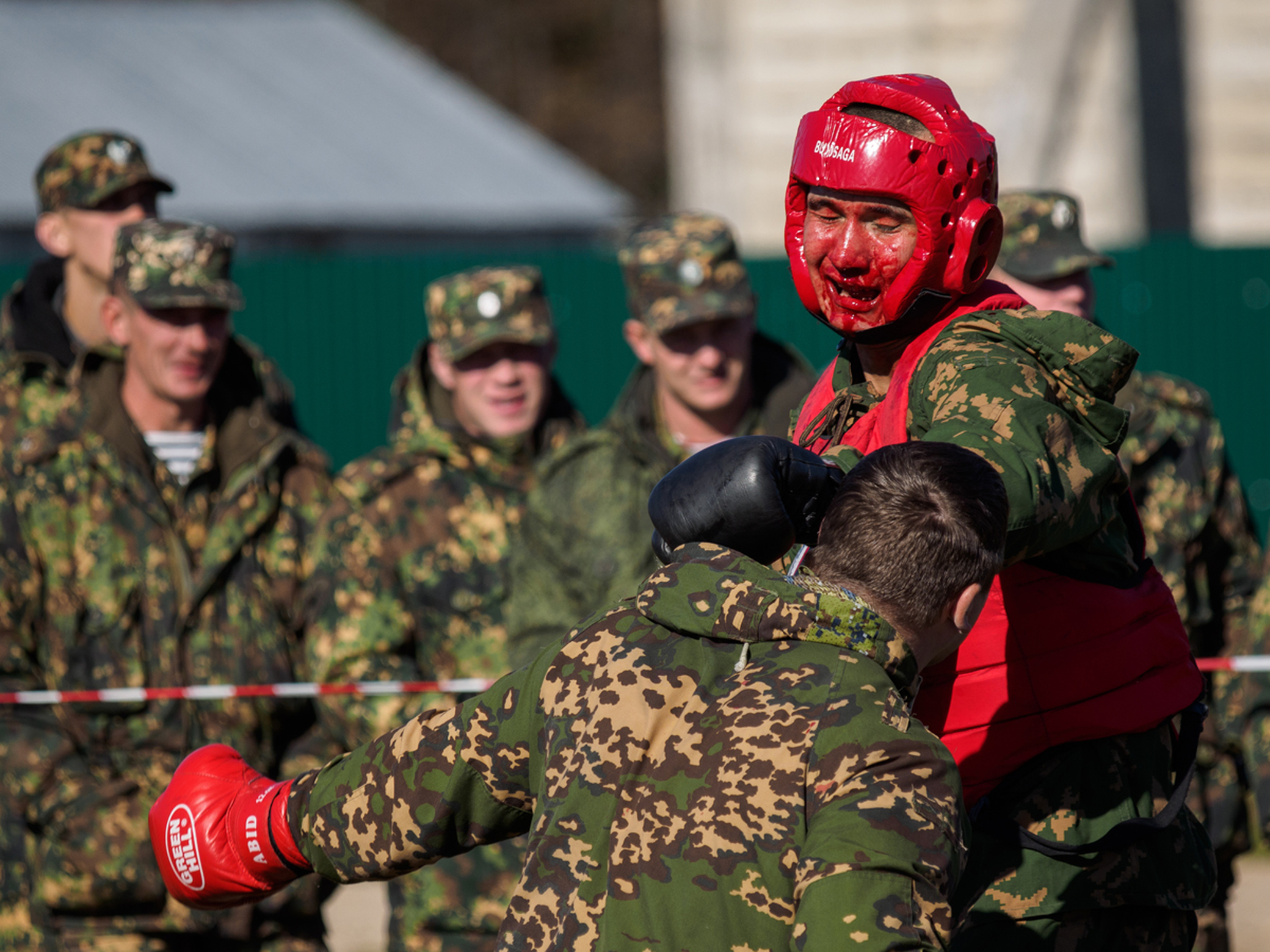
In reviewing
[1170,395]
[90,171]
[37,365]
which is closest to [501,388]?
[37,365]

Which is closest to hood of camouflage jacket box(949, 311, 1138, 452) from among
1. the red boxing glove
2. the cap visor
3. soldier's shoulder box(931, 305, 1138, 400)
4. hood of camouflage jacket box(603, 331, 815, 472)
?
soldier's shoulder box(931, 305, 1138, 400)

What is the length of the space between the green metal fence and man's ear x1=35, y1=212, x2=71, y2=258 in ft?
14.5

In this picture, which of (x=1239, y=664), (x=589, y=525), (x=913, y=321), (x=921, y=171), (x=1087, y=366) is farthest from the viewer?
(x=589, y=525)

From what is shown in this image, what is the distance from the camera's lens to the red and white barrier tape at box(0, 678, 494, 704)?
505cm

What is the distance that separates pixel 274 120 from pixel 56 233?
1855 cm

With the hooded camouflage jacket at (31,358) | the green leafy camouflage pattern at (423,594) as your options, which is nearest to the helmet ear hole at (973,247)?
the green leafy camouflage pattern at (423,594)

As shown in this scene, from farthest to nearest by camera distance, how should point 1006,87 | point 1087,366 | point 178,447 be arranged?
point 1006,87
point 178,447
point 1087,366

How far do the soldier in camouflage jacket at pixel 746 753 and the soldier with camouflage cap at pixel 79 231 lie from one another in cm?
387

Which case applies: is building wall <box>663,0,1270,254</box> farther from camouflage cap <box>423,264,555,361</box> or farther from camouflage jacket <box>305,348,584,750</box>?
camouflage jacket <box>305,348,584,750</box>

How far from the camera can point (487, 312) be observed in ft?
18.4

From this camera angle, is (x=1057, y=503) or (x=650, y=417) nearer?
(x=1057, y=503)

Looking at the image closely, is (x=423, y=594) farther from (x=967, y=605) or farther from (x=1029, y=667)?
(x=967, y=605)

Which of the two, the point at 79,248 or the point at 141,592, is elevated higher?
the point at 79,248

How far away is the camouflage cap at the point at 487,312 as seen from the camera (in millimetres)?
5578
